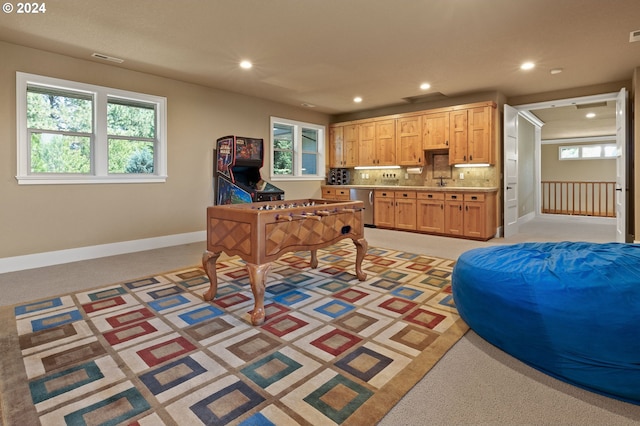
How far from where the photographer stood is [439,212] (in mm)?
6277

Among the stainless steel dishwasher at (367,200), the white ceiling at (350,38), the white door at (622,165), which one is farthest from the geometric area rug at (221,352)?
the stainless steel dishwasher at (367,200)

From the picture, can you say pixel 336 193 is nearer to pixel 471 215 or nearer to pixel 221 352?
pixel 471 215

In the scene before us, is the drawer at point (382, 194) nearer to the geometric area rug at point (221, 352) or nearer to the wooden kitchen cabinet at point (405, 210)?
the wooden kitchen cabinet at point (405, 210)

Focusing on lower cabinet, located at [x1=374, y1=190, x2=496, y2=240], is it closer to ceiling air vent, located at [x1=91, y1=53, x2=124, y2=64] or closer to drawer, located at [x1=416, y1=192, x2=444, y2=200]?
drawer, located at [x1=416, y1=192, x2=444, y2=200]

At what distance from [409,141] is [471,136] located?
1.21 meters

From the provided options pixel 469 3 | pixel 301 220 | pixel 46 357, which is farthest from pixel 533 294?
pixel 46 357

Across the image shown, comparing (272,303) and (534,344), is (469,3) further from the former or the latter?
(272,303)

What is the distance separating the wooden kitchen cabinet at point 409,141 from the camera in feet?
22.3

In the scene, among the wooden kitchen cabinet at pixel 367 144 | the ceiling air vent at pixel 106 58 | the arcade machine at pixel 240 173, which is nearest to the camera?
the ceiling air vent at pixel 106 58

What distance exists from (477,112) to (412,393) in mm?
5573

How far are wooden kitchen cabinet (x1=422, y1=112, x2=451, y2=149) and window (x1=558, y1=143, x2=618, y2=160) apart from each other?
6.90m

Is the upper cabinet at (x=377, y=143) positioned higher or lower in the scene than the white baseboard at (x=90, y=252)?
higher

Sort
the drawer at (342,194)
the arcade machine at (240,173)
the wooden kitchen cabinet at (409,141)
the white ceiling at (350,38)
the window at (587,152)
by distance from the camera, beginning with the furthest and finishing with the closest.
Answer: the window at (587,152)
the drawer at (342,194)
the wooden kitchen cabinet at (409,141)
the arcade machine at (240,173)
the white ceiling at (350,38)

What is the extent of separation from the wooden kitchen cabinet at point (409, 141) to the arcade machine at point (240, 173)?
9.43 ft
